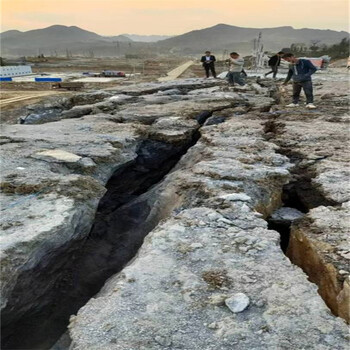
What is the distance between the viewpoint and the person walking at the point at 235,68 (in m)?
10.1

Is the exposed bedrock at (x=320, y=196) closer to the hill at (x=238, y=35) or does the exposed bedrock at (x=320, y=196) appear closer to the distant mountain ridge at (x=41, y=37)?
the hill at (x=238, y=35)

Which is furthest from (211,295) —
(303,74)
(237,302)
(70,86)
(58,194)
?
(70,86)

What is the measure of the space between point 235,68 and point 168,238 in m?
8.47

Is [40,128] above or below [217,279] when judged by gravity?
above

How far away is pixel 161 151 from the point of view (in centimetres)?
546

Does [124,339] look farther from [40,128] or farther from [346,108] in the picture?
[346,108]

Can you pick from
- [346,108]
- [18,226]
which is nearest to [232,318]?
[18,226]

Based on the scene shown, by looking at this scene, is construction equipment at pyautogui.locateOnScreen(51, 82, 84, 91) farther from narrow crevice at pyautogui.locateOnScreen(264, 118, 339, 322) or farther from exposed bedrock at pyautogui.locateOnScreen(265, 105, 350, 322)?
narrow crevice at pyautogui.locateOnScreen(264, 118, 339, 322)

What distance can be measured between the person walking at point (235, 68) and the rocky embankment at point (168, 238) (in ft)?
16.2

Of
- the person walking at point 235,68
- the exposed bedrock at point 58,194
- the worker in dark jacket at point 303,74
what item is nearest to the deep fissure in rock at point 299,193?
the exposed bedrock at point 58,194

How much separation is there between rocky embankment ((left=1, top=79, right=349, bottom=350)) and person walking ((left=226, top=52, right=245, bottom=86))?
492 centimetres

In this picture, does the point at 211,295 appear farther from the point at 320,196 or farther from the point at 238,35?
the point at 238,35

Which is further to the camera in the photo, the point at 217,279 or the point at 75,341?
the point at 217,279

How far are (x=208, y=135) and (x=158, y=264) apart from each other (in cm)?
302
